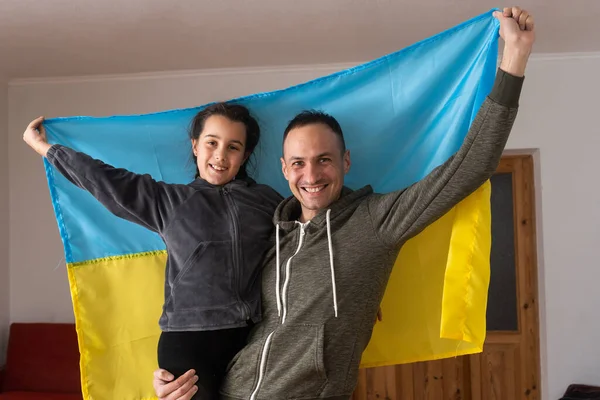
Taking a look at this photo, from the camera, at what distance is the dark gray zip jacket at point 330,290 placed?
143 centimetres

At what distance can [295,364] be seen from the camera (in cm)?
146

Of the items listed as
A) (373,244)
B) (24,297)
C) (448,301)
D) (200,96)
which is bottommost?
(24,297)

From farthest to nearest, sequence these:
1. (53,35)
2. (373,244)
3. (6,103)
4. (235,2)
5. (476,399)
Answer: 1. (6,103)
2. (476,399)
3. (53,35)
4. (235,2)
5. (373,244)

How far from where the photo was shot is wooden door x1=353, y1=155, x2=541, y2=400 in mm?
4211

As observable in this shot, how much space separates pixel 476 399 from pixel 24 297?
10.8ft

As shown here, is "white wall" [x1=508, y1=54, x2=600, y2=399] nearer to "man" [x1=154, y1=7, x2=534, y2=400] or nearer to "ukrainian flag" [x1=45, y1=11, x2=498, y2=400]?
"ukrainian flag" [x1=45, y1=11, x2=498, y2=400]

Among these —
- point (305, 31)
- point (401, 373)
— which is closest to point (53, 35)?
point (305, 31)

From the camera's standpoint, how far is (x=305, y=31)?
3496mm

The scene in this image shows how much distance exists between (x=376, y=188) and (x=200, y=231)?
584 mm

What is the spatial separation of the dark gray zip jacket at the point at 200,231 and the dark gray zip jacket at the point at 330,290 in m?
0.07

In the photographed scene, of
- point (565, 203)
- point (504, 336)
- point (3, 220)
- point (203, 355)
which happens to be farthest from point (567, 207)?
point (3, 220)

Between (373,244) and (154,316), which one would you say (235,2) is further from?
(373,244)

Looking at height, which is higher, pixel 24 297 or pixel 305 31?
pixel 305 31

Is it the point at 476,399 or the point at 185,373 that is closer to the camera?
the point at 185,373
